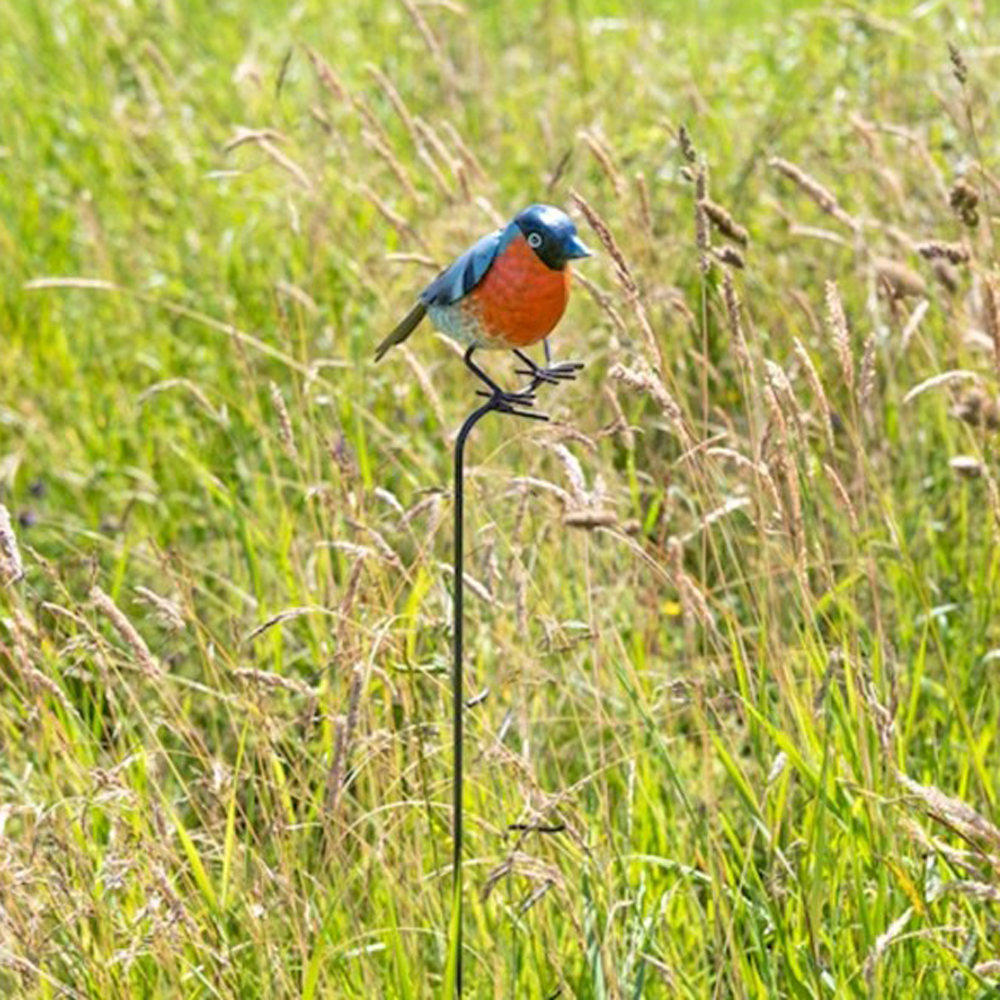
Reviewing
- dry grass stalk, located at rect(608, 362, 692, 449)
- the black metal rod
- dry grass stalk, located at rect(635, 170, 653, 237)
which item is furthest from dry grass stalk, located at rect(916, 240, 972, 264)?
the black metal rod

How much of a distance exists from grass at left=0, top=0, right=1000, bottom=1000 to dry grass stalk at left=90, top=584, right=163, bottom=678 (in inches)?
0.8

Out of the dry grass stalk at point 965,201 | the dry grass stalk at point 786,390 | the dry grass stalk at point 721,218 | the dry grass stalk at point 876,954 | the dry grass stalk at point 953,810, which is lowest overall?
the dry grass stalk at point 876,954

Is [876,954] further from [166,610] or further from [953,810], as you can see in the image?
[166,610]

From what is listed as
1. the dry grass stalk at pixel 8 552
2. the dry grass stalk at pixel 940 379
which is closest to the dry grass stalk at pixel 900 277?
the dry grass stalk at pixel 940 379

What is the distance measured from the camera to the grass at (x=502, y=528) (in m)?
2.46

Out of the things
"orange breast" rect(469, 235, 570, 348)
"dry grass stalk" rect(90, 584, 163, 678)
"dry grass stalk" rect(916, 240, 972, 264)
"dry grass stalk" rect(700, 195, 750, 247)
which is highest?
"orange breast" rect(469, 235, 570, 348)

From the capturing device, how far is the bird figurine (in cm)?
195

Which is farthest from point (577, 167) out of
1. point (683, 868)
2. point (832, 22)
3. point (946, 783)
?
point (683, 868)

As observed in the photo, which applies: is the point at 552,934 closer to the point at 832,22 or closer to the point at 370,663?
the point at 370,663

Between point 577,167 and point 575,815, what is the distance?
97.1 inches

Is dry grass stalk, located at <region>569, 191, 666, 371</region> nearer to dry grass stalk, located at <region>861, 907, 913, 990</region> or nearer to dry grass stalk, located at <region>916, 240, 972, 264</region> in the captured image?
dry grass stalk, located at <region>916, 240, 972, 264</region>

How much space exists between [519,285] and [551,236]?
0.06 meters

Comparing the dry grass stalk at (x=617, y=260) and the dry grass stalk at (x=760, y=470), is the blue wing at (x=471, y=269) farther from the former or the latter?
the dry grass stalk at (x=760, y=470)

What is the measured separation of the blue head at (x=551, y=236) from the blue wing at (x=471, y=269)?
0.04 m
